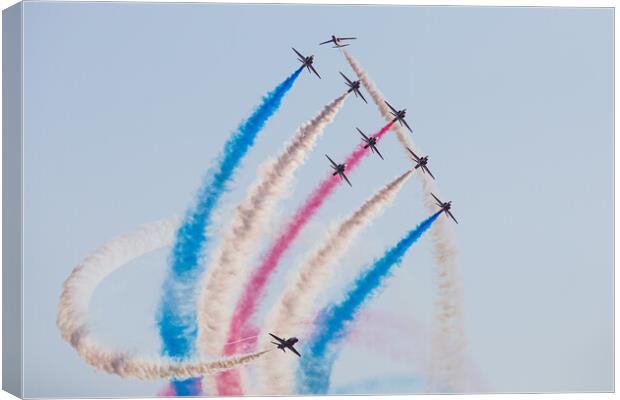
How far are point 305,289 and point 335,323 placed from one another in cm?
60

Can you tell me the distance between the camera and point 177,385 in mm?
23094

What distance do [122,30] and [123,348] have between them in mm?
4027

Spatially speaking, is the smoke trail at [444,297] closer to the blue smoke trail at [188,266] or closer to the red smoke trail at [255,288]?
the red smoke trail at [255,288]

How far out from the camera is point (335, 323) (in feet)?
76.7

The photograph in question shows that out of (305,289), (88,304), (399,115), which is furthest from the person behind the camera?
(399,115)

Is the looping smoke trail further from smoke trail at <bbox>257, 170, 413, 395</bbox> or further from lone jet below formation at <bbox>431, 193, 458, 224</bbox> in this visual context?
lone jet below formation at <bbox>431, 193, 458, 224</bbox>

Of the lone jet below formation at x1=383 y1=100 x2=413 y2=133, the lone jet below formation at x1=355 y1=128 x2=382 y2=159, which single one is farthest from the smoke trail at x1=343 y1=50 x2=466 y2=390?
the lone jet below formation at x1=355 y1=128 x2=382 y2=159

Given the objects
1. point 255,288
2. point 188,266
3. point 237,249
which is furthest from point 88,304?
point 255,288

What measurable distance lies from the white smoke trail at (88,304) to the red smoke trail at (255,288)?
0.24 metres

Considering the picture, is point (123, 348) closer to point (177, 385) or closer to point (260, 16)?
point (177, 385)

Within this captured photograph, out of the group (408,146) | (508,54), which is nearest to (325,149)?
(408,146)

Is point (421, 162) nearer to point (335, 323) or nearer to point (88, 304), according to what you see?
point (335, 323)

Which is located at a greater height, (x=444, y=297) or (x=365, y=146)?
(x=365, y=146)

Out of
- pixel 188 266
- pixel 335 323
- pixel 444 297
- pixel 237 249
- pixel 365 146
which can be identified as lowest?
pixel 335 323
